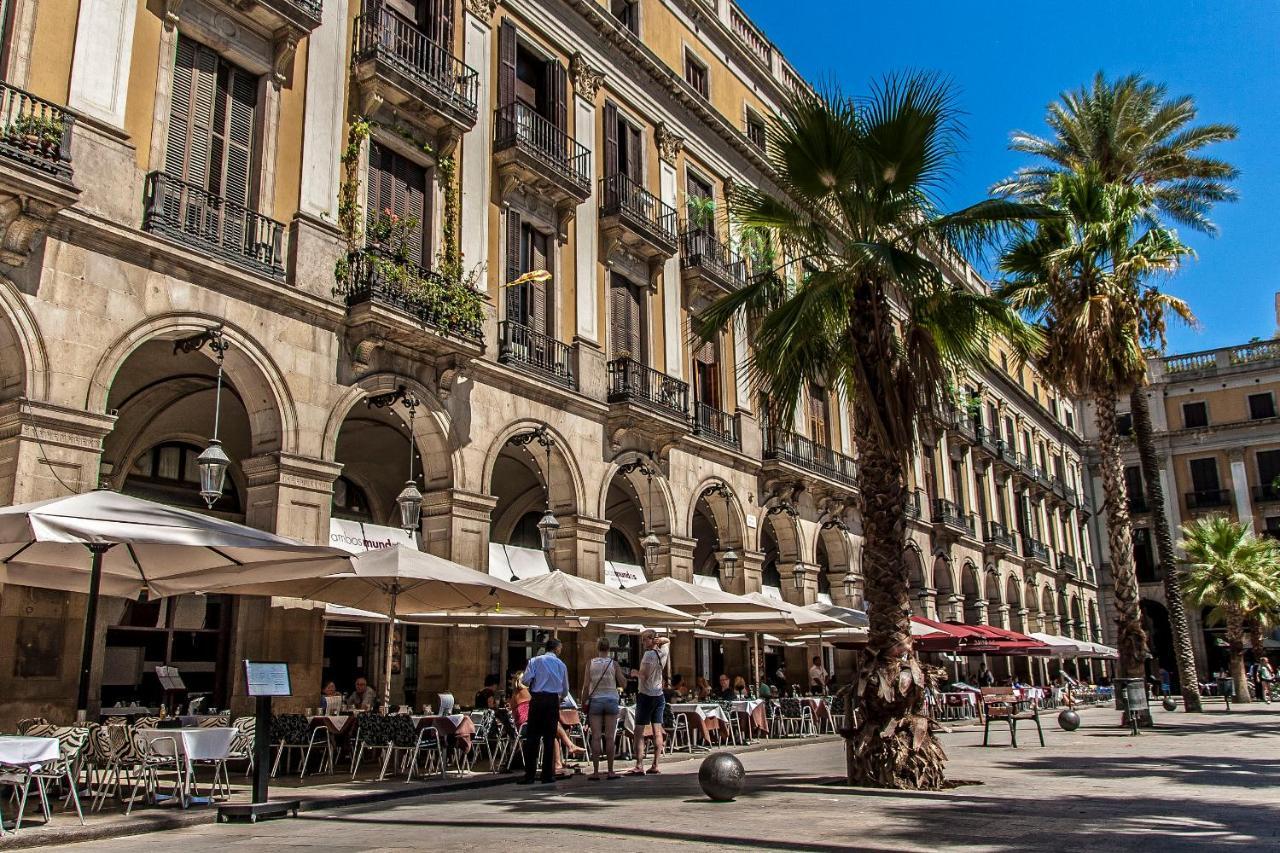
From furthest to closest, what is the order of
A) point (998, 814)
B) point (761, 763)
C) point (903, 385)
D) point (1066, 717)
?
point (1066, 717) < point (761, 763) < point (903, 385) < point (998, 814)

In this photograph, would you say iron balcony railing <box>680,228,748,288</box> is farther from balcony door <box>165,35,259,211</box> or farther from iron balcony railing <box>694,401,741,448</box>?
balcony door <box>165,35,259,211</box>

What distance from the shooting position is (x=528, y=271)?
65.5 ft

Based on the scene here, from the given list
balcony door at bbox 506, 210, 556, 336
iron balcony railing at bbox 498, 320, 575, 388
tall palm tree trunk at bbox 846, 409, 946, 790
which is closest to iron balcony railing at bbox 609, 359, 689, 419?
iron balcony railing at bbox 498, 320, 575, 388

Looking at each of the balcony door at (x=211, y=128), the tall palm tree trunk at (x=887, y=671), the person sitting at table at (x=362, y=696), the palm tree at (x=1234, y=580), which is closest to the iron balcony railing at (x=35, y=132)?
the balcony door at (x=211, y=128)

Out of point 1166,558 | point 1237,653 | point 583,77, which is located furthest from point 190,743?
point 1237,653

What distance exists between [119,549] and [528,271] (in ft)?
35.2

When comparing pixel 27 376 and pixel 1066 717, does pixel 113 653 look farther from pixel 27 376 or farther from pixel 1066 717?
pixel 1066 717

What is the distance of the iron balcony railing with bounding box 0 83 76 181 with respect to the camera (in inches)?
447

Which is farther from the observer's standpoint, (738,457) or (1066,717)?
(738,457)

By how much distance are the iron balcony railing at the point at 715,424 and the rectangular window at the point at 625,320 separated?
7.37 feet

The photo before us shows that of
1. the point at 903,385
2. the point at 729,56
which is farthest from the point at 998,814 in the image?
A: the point at 729,56

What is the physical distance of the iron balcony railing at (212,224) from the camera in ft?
43.4

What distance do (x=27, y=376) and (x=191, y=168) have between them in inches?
158

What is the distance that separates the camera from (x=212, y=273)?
44.8 ft
